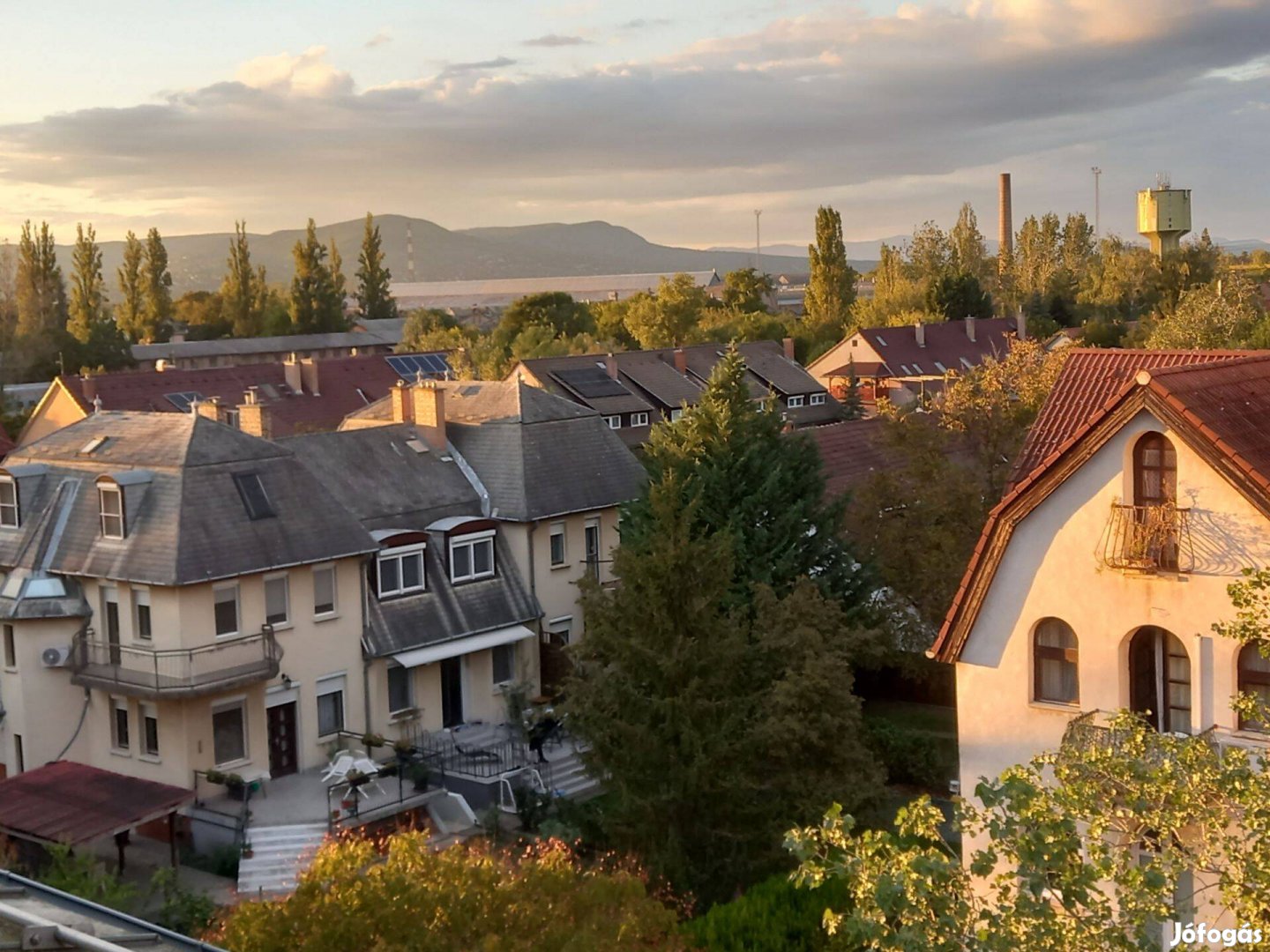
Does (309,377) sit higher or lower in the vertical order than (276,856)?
higher

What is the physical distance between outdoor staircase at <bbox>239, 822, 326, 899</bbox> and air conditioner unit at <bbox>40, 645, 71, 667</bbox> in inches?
262

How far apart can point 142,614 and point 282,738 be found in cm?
442

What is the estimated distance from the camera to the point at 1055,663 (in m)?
21.4

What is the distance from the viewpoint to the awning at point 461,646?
35.7 metres

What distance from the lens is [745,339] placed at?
4291 inches

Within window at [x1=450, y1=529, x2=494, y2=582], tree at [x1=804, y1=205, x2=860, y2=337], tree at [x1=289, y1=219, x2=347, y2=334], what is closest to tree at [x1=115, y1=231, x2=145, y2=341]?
tree at [x1=289, y1=219, x2=347, y2=334]

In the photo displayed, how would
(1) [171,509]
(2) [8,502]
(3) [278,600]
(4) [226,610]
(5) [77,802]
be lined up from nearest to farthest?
(5) [77,802]
(1) [171,509]
(4) [226,610]
(3) [278,600]
(2) [8,502]

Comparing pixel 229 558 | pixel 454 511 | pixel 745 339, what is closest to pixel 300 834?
pixel 229 558

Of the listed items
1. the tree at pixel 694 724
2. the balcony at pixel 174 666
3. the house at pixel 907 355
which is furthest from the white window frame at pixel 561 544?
the house at pixel 907 355

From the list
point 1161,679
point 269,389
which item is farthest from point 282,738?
point 269,389

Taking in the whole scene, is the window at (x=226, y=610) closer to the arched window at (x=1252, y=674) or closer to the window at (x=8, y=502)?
the window at (x=8, y=502)

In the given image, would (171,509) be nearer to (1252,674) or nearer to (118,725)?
(118,725)

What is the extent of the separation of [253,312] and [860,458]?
105574mm

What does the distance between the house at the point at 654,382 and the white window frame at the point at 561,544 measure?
28829 mm
